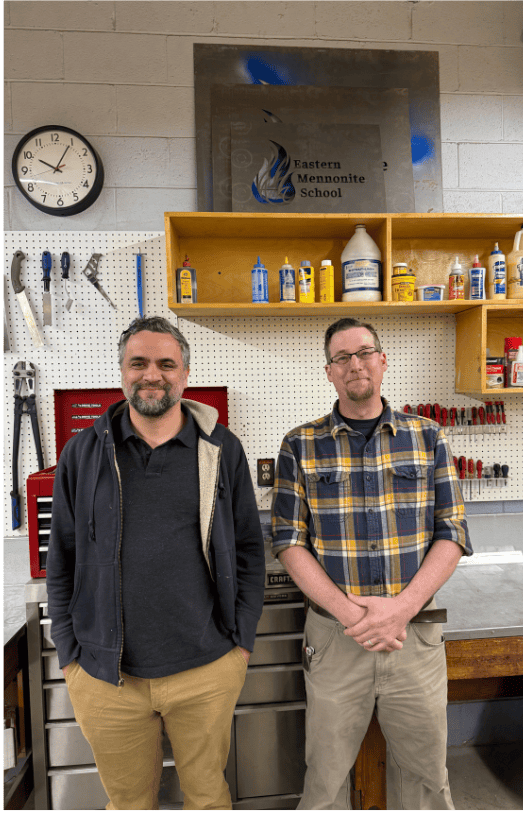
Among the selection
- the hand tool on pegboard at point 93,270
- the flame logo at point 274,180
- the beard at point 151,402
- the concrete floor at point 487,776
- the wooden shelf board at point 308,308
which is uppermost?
the flame logo at point 274,180

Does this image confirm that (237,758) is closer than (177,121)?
Yes

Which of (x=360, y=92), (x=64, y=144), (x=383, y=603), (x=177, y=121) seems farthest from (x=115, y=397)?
(x=360, y=92)

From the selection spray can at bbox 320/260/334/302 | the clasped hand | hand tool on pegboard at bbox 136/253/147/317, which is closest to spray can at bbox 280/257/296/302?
spray can at bbox 320/260/334/302

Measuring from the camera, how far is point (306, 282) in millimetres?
2029

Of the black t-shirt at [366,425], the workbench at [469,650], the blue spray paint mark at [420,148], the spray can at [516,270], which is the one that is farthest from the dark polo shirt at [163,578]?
the blue spray paint mark at [420,148]

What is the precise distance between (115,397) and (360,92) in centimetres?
170

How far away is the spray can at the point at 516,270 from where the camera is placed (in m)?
2.07

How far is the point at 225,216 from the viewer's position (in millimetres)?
1938

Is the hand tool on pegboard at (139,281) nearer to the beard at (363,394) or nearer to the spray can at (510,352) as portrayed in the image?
the beard at (363,394)

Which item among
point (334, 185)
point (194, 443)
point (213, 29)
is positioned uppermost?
point (213, 29)

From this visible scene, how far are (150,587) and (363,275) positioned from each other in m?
1.38

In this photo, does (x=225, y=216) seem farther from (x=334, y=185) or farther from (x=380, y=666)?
(x=380, y=666)

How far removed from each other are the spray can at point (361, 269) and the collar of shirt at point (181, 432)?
0.92 m

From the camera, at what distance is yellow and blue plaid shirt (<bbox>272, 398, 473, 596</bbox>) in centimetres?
143
